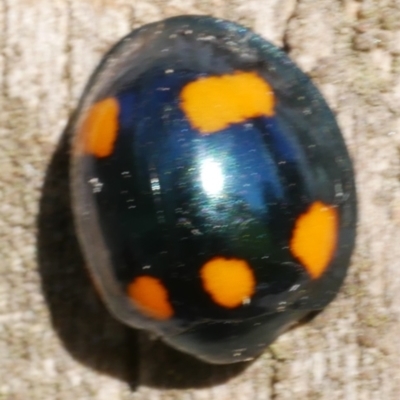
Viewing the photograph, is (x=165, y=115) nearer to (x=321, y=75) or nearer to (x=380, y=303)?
(x=321, y=75)

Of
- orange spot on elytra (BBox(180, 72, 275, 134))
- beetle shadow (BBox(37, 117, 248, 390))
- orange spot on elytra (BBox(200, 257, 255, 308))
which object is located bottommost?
beetle shadow (BBox(37, 117, 248, 390))

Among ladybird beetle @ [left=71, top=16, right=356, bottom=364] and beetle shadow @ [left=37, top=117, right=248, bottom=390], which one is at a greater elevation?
ladybird beetle @ [left=71, top=16, right=356, bottom=364]

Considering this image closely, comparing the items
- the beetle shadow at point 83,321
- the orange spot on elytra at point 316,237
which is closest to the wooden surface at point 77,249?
the beetle shadow at point 83,321

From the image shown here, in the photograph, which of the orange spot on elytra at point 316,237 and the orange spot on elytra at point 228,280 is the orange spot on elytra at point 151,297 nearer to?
the orange spot on elytra at point 228,280

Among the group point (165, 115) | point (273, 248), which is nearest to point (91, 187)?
point (165, 115)

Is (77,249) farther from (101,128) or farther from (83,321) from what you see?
(101,128)


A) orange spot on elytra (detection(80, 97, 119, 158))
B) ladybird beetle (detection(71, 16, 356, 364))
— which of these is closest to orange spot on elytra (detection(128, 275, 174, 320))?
ladybird beetle (detection(71, 16, 356, 364))

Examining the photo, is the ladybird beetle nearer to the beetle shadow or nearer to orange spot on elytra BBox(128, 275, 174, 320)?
orange spot on elytra BBox(128, 275, 174, 320)
